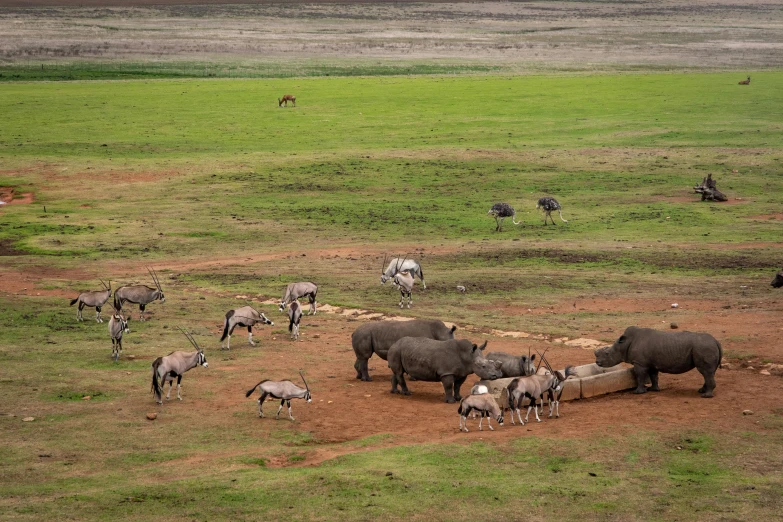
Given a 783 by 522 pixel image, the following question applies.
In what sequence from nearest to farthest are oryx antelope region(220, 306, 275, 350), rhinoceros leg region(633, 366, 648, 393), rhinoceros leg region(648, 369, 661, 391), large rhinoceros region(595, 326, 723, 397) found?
1. large rhinoceros region(595, 326, 723, 397)
2. rhinoceros leg region(633, 366, 648, 393)
3. rhinoceros leg region(648, 369, 661, 391)
4. oryx antelope region(220, 306, 275, 350)

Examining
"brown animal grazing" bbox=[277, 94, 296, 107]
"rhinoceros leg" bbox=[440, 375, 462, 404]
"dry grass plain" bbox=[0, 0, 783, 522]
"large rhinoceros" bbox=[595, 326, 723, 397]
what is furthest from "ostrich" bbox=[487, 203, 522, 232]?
"brown animal grazing" bbox=[277, 94, 296, 107]

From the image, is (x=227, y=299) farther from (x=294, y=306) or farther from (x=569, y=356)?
(x=569, y=356)

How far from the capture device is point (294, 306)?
23.3 meters

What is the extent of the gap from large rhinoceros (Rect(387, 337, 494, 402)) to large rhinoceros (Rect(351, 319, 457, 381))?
912 millimetres

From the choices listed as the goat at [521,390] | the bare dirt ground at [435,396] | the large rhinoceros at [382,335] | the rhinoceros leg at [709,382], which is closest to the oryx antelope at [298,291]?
the bare dirt ground at [435,396]

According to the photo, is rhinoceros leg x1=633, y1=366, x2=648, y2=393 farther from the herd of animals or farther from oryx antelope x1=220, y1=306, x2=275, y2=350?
oryx antelope x1=220, y1=306, x2=275, y2=350

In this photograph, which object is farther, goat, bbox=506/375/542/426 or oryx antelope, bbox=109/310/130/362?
oryx antelope, bbox=109/310/130/362

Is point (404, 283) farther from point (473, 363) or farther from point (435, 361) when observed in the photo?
point (473, 363)

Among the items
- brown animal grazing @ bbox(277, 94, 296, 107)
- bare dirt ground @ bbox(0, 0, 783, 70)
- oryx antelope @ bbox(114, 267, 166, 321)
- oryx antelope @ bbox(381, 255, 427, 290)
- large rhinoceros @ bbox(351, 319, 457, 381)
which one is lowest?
large rhinoceros @ bbox(351, 319, 457, 381)

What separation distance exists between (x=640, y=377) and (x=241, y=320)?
8.19 meters

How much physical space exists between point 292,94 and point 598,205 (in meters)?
34.3

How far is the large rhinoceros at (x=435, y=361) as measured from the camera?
19.2 meters

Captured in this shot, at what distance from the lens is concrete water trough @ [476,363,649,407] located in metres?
18.6

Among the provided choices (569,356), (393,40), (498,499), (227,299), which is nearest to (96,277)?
(227,299)
